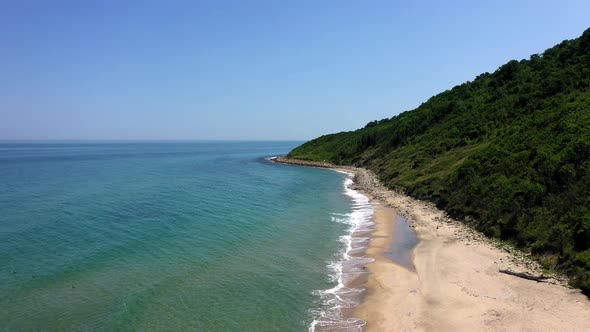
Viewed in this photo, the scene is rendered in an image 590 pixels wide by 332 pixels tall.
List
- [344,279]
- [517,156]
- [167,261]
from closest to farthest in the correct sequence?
1. [344,279]
2. [167,261]
3. [517,156]

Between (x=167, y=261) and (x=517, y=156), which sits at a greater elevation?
(x=517, y=156)

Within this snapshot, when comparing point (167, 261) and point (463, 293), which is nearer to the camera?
point (463, 293)

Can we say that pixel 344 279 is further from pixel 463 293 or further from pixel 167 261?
pixel 167 261

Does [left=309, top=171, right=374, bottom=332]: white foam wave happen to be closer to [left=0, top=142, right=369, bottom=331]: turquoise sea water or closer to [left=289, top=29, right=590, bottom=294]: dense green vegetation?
[left=0, top=142, right=369, bottom=331]: turquoise sea water

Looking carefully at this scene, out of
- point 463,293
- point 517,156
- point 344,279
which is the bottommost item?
point 344,279

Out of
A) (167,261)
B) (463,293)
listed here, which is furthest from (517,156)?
(167,261)

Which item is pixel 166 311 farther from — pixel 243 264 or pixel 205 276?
pixel 243 264

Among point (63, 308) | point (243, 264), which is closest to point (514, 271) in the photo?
point (243, 264)
